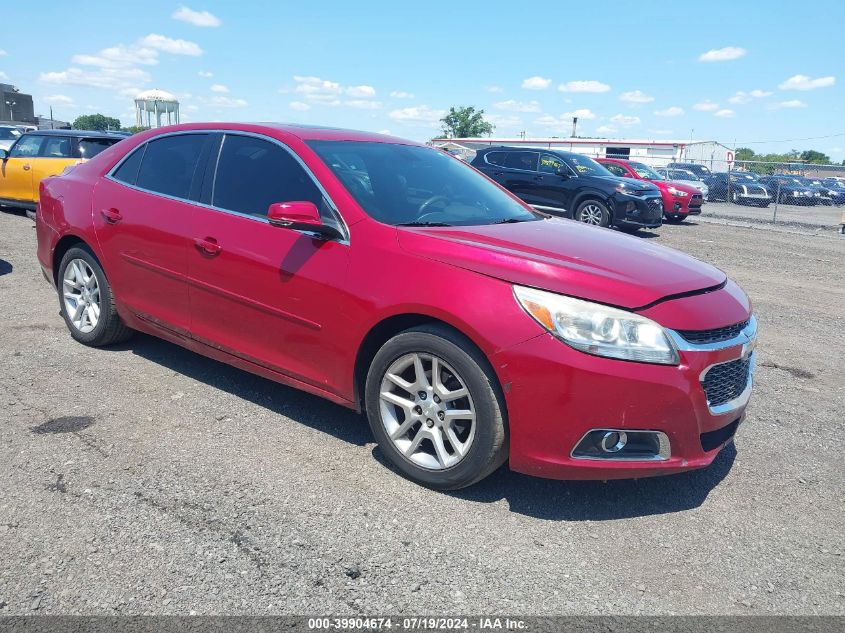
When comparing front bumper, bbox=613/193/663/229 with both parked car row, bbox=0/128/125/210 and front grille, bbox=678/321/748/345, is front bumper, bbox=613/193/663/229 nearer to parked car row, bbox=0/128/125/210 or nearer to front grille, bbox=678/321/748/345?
parked car row, bbox=0/128/125/210

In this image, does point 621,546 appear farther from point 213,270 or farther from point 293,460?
point 213,270

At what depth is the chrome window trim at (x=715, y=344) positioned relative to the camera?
3.04 metres

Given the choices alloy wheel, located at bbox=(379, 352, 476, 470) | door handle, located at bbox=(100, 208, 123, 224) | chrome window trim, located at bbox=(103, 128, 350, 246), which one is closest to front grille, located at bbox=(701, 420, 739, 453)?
alloy wheel, located at bbox=(379, 352, 476, 470)

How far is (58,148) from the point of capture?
12.6 meters

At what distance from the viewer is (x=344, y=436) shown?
4.02 meters

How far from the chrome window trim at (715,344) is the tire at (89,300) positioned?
3.80m

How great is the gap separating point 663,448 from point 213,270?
2.63m

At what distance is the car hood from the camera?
10.2ft

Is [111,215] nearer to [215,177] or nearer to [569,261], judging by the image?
[215,177]

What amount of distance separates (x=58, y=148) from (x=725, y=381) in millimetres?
12583

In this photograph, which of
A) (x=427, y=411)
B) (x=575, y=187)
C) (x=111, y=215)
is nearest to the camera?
(x=427, y=411)

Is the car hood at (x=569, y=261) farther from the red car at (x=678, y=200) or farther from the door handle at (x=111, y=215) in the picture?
the red car at (x=678, y=200)

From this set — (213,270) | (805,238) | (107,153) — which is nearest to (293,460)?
(213,270)

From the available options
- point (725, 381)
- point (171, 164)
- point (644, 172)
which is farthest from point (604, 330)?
point (644, 172)
